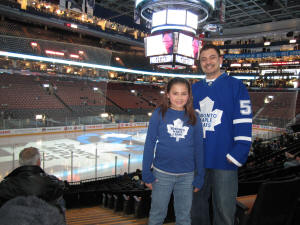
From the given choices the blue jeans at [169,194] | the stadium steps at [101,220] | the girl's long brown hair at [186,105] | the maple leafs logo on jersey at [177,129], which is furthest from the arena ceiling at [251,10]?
the blue jeans at [169,194]

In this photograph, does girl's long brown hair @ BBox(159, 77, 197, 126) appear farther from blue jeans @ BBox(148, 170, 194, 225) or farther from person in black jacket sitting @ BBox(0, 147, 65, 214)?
person in black jacket sitting @ BBox(0, 147, 65, 214)

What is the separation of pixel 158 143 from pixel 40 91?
20716 mm

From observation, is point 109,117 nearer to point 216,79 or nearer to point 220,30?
point 220,30

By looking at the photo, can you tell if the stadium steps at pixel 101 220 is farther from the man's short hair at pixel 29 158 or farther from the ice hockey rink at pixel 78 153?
the ice hockey rink at pixel 78 153

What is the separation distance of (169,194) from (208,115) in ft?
2.56

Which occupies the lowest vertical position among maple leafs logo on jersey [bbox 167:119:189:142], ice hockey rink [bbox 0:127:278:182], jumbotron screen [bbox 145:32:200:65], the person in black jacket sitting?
ice hockey rink [bbox 0:127:278:182]

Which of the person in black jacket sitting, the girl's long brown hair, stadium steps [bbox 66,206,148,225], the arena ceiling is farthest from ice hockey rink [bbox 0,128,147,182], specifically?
the arena ceiling

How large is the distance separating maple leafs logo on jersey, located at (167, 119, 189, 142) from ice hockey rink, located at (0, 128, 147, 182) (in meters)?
7.28

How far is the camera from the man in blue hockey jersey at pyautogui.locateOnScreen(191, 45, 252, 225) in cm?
200

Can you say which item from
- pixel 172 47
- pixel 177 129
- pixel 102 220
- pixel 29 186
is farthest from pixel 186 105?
pixel 172 47

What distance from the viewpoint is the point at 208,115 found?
2.19m

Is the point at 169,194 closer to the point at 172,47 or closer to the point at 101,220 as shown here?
the point at 101,220

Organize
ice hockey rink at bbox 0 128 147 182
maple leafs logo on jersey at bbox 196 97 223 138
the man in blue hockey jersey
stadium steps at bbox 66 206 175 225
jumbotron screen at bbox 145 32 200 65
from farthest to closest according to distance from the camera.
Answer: jumbotron screen at bbox 145 32 200 65 < ice hockey rink at bbox 0 128 147 182 < stadium steps at bbox 66 206 175 225 < maple leafs logo on jersey at bbox 196 97 223 138 < the man in blue hockey jersey

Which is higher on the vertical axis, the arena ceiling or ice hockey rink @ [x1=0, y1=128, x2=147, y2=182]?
the arena ceiling
